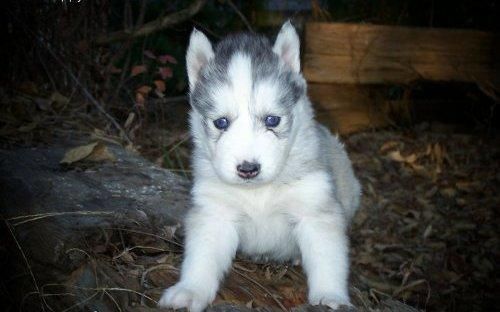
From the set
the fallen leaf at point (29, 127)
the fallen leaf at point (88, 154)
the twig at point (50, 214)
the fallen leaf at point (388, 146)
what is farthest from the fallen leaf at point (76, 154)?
the fallen leaf at point (388, 146)

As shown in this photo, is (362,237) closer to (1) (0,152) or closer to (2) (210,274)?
(2) (210,274)

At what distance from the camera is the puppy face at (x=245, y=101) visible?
116 inches

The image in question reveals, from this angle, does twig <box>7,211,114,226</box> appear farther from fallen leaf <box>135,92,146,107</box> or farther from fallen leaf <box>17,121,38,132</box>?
fallen leaf <box>135,92,146,107</box>

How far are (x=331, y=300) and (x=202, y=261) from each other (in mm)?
687

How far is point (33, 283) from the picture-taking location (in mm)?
2641

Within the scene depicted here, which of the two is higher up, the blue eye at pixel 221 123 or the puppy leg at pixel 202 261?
the blue eye at pixel 221 123

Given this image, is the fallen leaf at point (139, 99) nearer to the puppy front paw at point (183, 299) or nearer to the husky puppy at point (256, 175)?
the husky puppy at point (256, 175)

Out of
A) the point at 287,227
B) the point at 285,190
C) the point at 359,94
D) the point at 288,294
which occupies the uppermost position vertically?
the point at 285,190

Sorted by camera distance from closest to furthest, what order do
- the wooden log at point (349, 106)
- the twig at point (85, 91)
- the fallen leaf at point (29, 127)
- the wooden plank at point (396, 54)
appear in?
the fallen leaf at point (29, 127) → the twig at point (85, 91) → the wooden plank at point (396, 54) → the wooden log at point (349, 106)

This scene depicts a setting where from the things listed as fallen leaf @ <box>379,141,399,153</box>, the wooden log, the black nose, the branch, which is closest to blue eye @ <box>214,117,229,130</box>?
the black nose

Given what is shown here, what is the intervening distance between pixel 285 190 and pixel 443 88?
5475mm

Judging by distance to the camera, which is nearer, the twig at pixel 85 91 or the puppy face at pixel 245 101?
the puppy face at pixel 245 101

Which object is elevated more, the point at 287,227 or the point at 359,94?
the point at 287,227

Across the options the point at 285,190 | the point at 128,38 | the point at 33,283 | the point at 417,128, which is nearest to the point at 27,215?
the point at 33,283
